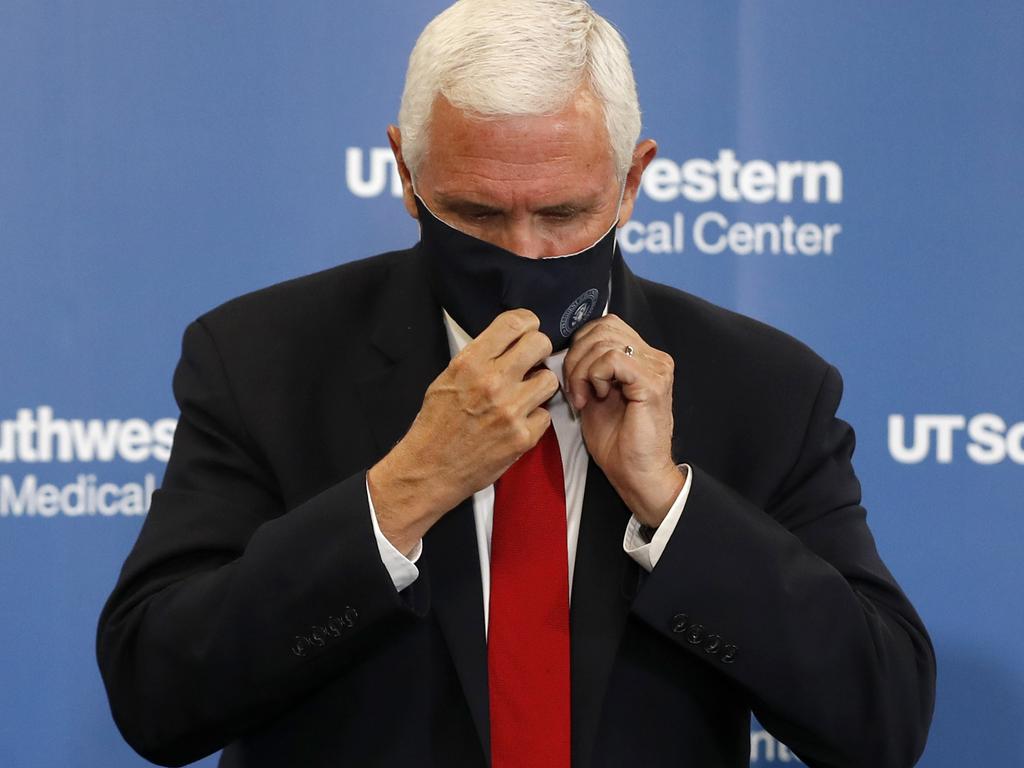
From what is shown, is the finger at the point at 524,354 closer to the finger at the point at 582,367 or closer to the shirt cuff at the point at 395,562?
the finger at the point at 582,367

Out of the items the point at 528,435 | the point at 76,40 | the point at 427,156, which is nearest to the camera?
the point at 528,435

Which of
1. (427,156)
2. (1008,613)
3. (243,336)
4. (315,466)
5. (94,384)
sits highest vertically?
(427,156)

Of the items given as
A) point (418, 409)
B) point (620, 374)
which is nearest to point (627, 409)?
point (620, 374)

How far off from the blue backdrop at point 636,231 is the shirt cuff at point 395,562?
112 centimetres

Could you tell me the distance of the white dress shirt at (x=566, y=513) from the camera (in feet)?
4.55

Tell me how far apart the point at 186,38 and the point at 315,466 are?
113cm

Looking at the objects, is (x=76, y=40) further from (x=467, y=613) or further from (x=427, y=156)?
(x=467, y=613)

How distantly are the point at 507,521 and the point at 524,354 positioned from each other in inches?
8.0

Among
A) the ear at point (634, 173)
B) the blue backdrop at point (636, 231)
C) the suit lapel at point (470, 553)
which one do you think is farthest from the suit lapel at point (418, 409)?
the blue backdrop at point (636, 231)

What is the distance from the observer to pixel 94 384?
7.79 ft

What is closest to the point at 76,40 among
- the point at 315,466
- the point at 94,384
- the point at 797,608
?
the point at 94,384

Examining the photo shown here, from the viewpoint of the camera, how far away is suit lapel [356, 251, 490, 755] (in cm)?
143

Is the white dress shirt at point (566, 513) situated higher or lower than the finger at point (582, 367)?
lower

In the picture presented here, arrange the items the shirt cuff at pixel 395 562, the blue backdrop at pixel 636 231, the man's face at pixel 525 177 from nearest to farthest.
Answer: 1. the shirt cuff at pixel 395 562
2. the man's face at pixel 525 177
3. the blue backdrop at pixel 636 231
